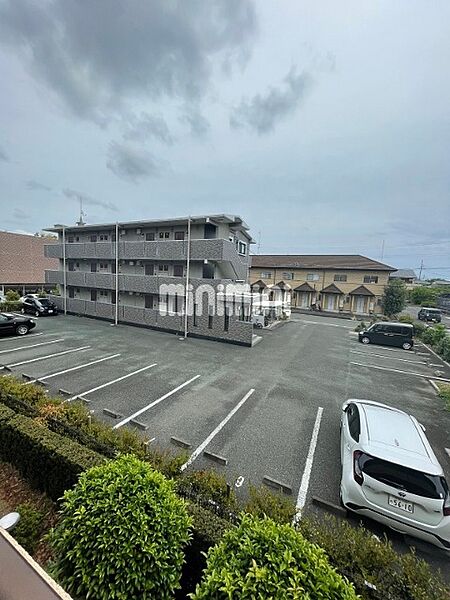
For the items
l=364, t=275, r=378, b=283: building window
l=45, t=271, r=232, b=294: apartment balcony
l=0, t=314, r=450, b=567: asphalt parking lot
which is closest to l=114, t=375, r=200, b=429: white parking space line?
l=0, t=314, r=450, b=567: asphalt parking lot

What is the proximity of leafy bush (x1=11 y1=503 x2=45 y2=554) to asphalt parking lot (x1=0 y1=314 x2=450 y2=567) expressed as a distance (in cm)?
248

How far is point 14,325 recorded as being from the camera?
1410cm

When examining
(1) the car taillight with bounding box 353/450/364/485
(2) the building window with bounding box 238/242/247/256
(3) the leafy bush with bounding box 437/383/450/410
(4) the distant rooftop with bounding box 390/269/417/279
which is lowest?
(3) the leafy bush with bounding box 437/383/450/410

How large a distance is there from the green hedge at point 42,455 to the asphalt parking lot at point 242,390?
2.16 metres

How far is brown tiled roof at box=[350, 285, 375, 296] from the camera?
97.8 ft

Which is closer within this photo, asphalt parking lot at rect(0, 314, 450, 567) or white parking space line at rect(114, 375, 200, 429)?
asphalt parking lot at rect(0, 314, 450, 567)

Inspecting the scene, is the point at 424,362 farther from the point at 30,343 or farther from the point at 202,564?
the point at 30,343

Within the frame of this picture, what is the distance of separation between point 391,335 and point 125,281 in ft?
58.7

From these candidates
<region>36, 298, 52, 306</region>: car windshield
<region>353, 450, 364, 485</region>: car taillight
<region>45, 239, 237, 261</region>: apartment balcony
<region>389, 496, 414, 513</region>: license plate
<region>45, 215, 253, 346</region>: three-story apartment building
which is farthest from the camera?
<region>36, 298, 52, 306</region>: car windshield

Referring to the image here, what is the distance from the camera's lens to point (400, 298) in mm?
27281

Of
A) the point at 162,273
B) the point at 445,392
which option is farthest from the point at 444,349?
the point at 162,273

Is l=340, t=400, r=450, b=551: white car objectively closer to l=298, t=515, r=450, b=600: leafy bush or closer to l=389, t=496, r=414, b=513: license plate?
l=389, t=496, r=414, b=513: license plate

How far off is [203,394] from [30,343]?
10.0 metres

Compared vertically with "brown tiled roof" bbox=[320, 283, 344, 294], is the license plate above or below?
below
